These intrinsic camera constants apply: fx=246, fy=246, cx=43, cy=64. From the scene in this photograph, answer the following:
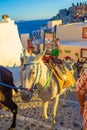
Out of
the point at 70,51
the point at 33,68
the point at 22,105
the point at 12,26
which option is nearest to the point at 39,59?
the point at 33,68

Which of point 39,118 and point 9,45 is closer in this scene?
point 39,118

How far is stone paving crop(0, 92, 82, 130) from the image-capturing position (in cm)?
699

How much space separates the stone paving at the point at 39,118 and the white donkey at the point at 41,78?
98cm

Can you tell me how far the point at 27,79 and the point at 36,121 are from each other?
96.8 inches

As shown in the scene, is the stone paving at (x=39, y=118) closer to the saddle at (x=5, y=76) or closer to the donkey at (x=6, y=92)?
the donkey at (x=6, y=92)

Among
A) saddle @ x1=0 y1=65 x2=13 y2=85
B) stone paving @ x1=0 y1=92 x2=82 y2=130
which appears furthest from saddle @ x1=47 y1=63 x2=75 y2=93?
saddle @ x1=0 y1=65 x2=13 y2=85

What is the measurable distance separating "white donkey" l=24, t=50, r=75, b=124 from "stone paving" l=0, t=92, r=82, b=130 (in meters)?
0.98

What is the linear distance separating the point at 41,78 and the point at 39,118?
7.87 ft

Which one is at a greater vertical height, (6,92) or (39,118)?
(6,92)

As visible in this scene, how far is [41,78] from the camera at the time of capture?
5586 mm

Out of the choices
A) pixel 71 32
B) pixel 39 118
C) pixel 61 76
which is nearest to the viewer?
pixel 61 76

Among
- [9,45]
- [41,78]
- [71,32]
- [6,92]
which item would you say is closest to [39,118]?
[6,92]

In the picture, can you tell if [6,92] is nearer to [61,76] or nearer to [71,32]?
[61,76]

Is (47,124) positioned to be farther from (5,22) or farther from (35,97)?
(5,22)
